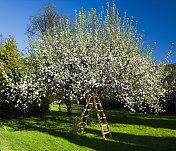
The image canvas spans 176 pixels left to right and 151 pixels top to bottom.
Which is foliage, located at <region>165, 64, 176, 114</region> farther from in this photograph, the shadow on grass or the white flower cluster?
the white flower cluster

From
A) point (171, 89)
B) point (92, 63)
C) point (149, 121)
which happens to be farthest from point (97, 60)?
point (171, 89)

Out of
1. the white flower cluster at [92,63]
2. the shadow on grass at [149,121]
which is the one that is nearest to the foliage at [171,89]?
the shadow on grass at [149,121]

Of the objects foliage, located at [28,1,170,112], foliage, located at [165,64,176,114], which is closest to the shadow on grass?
foliage, located at [165,64,176,114]

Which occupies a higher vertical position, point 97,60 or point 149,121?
point 97,60

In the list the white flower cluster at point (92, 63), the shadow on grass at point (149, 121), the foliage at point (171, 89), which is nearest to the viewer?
the white flower cluster at point (92, 63)

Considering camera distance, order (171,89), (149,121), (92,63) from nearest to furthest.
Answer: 1. (92,63)
2. (149,121)
3. (171,89)

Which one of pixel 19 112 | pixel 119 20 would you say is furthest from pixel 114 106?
pixel 119 20

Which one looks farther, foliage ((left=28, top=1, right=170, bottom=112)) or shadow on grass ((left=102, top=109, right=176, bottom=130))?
shadow on grass ((left=102, top=109, right=176, bottom=130))

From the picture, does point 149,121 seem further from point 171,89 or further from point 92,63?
point 92,63

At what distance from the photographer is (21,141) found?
7609mm

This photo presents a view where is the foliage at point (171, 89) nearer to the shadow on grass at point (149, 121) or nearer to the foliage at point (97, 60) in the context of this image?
the shadow on grass at point (149, 121)

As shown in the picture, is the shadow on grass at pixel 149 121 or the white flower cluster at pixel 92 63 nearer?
the white flower cluster at pixel 92 63

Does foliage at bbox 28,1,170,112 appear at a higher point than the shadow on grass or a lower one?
higher

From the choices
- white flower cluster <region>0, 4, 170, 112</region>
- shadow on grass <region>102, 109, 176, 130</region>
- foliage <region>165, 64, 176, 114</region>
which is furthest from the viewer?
foliage <region>165, 64, 176, 114</region>
